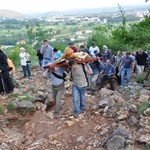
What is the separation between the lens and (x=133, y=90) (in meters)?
8.12

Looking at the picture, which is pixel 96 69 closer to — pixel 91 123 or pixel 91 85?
pixel 91 85

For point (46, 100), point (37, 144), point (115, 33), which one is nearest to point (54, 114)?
point (46, 100)

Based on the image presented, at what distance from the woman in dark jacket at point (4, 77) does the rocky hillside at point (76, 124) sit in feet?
0.66

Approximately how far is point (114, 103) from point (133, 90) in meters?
1.46

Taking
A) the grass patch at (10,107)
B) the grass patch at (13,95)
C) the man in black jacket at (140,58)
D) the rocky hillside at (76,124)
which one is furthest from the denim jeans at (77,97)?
the man in black jacket at (140,58)

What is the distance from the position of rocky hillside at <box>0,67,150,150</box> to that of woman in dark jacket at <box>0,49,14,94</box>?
0.20m

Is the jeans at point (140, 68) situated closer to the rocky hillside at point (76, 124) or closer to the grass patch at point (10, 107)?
the rocky hillside at point (76, 124)

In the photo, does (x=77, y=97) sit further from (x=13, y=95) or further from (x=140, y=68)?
(x=140, y=68)

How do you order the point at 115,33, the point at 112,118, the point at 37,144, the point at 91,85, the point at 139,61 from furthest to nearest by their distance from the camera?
the point at 115,33 < the point at 139,61 < the point at 91,85 < the point at 112,118 < the point at 37,144

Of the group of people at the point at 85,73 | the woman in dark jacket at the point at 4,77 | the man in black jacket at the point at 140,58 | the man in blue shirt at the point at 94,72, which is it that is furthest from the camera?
the man in black jacket at the point at 140,58

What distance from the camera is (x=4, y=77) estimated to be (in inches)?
294

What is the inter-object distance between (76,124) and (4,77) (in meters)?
2.39

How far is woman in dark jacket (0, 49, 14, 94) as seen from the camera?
24.1 feet

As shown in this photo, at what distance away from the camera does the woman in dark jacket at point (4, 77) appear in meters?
7.33
